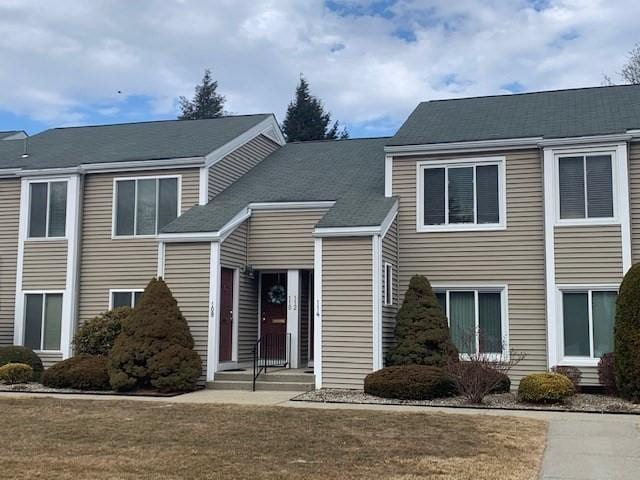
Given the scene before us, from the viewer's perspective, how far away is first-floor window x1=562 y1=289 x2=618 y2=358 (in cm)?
1512

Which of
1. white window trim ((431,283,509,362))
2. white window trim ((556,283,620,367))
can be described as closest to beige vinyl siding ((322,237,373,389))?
white window trim ((431,283,509,362))

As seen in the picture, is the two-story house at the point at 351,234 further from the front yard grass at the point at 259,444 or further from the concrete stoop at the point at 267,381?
A: the front yard grass at the point at 259,444

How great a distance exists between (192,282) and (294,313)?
2.68 meters

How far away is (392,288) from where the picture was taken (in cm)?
1633

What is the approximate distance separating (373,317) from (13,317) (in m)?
10.3

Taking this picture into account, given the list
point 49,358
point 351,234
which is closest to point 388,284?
point 351,234

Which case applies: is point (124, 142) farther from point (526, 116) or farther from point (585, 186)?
point (585, 186)

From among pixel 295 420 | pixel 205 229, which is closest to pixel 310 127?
pixel 205 229

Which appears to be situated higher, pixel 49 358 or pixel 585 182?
pixel 585 182

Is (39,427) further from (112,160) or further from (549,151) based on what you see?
(549,151)

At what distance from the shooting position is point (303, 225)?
17.8 m

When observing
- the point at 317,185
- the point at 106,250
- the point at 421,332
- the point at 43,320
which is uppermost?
the point at 317,185

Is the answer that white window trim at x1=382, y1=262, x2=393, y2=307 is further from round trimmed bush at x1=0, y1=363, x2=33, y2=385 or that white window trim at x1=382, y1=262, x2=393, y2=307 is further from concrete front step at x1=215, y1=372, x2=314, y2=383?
round trimmed bush at x1=0, y1=363, x2=33, y2=385

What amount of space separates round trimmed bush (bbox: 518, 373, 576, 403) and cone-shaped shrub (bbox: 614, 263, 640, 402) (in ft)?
3.23
